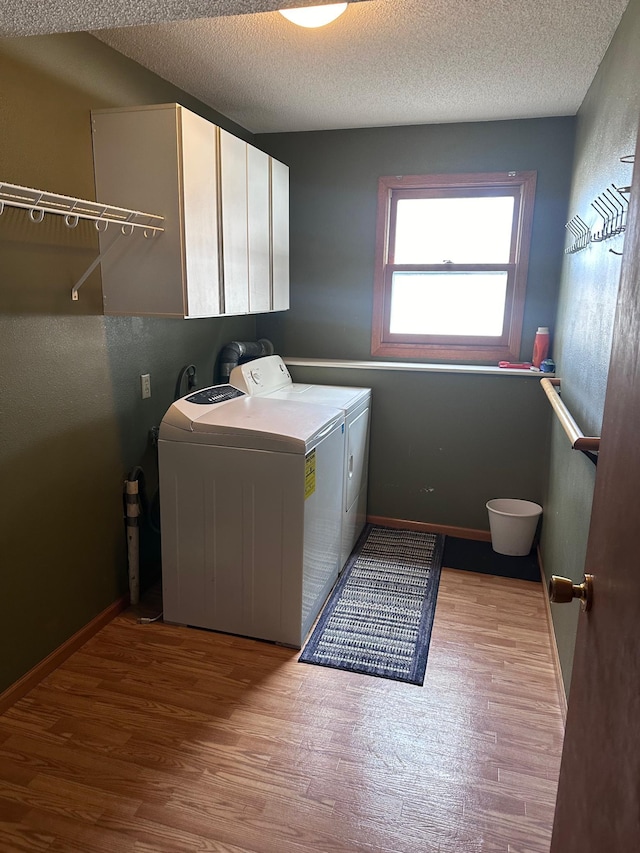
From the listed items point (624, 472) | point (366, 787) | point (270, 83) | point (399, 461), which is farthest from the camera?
point (399, 461)

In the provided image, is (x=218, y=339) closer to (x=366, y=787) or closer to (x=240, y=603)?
(x=240, y=603)

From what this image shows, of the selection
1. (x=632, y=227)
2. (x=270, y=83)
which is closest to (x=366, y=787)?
(x=632, y=227)

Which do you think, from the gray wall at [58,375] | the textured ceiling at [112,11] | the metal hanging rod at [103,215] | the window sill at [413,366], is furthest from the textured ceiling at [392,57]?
the window sill at [413,366]

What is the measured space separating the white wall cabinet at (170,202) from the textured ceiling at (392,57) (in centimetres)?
31

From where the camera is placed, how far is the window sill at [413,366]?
10.6 feet

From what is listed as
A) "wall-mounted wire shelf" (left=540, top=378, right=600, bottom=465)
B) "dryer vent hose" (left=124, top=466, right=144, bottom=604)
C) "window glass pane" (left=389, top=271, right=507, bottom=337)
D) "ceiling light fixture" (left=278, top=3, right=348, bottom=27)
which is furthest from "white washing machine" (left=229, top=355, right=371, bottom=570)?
"ceiling light fixture" (left=278, top=3, right=348, bottom=27)

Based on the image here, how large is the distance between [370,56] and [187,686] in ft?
8.44

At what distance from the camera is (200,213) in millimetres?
2322

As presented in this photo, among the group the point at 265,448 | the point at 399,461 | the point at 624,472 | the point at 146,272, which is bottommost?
the point at 399,461

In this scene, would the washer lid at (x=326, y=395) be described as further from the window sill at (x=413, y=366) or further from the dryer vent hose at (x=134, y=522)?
the dryer vent hose at (x=134, y=522)

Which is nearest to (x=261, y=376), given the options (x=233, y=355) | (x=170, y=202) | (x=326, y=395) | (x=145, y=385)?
(x=233, y=355)

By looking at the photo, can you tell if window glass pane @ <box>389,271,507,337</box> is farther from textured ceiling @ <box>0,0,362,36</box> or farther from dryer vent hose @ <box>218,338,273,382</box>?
textured ceiling @ <box>0,0,362,36</box>

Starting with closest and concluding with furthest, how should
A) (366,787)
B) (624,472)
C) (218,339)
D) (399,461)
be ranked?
1. (624,472)
2. (366,787)
3. (218,339)
4. (399,461)

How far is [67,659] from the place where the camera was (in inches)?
89.1
